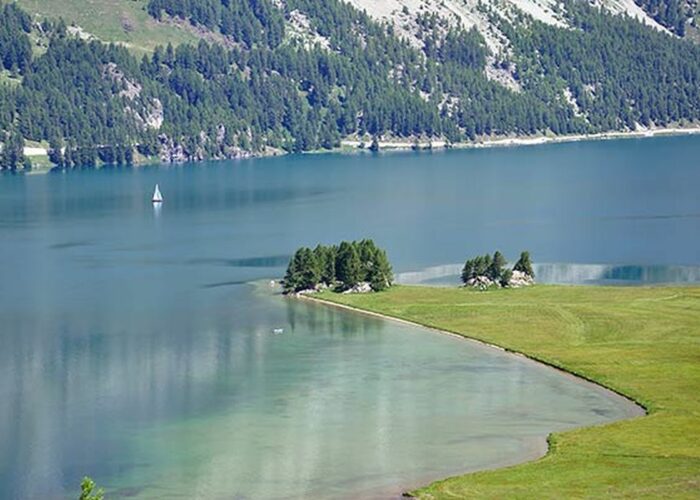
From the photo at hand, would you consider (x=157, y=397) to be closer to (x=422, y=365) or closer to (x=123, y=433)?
(x=123, y=433)

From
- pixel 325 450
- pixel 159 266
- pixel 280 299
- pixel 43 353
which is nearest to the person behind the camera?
pixel 325 450

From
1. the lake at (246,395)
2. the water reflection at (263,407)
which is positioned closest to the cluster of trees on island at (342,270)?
the lake at (246,395)

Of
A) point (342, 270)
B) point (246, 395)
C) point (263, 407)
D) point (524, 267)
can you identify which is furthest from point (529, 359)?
point (524, 267)

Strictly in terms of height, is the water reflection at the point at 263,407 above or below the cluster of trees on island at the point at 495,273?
below

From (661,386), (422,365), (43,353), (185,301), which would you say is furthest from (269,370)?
(185,301)

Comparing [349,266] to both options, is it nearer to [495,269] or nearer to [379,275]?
[379,275]

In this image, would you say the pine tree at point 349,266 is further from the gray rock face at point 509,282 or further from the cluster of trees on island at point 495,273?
the cluster of trees on island at point 495,273

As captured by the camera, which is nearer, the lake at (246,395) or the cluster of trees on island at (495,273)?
the lake at (246,395)
